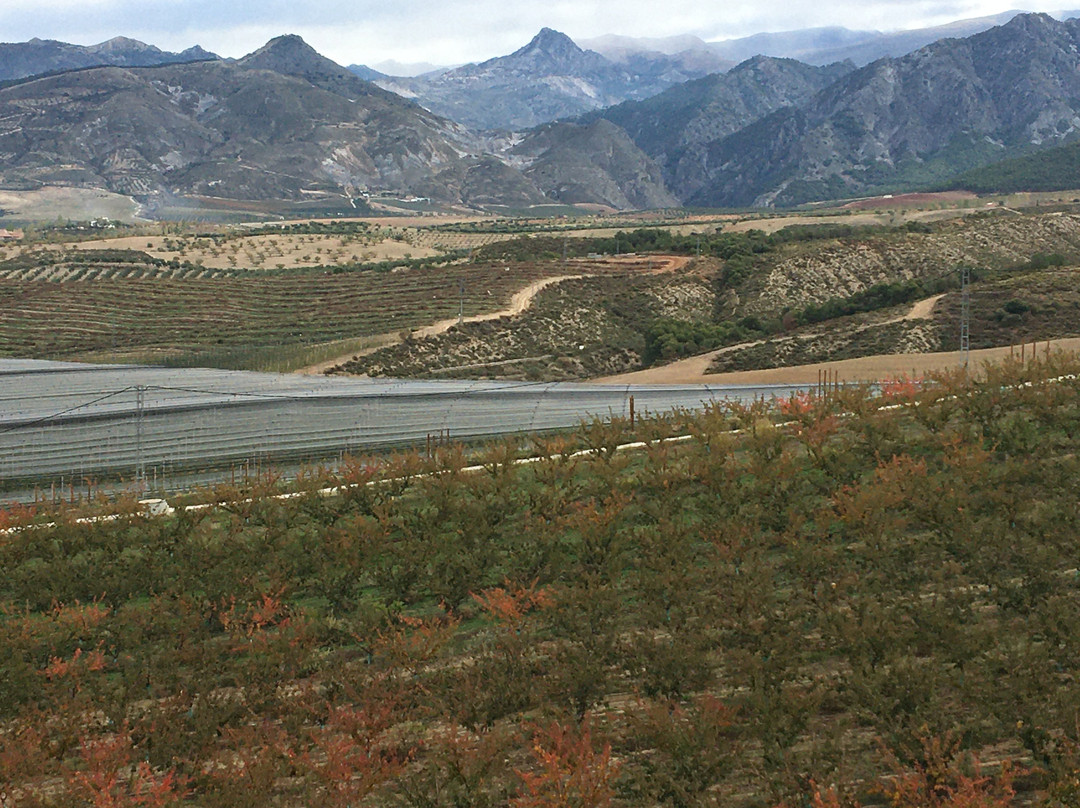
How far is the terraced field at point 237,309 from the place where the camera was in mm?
49188

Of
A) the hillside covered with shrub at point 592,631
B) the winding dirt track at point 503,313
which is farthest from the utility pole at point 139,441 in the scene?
the winding dirt track at point 503,313

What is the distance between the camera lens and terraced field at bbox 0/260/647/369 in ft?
161

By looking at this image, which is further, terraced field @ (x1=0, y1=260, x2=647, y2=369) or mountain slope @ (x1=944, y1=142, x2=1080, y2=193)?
mountain slope @ (x1=944, y1=142, x2=1080, y2=193)

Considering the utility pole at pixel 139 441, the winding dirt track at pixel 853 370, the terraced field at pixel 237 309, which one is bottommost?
the winding dirt track at pixel 853 370

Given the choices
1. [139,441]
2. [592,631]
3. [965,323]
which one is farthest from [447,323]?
[592,631]

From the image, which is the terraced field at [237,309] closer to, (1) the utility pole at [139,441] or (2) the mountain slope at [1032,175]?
(1) the utility pole at [139,441]

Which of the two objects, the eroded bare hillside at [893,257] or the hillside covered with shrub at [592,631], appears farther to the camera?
the eroded bare hillside at [893,257]

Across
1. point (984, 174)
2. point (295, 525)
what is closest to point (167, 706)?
point (295, 525)

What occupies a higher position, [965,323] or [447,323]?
[965,323]

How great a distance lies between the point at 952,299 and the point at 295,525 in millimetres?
40930

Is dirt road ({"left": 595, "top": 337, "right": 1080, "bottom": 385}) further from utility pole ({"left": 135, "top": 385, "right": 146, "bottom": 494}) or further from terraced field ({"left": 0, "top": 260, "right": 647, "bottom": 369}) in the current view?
terraced field ({"left": 0, "top": 260, "right": 647, "bottom": 369})

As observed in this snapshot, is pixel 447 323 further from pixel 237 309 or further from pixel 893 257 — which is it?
pixel 893 257

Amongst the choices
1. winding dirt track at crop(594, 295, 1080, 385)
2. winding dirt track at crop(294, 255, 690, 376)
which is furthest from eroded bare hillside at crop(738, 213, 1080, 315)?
winding dirt track at crop(594, 295, 1080, 385)

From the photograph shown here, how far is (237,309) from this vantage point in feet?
197
